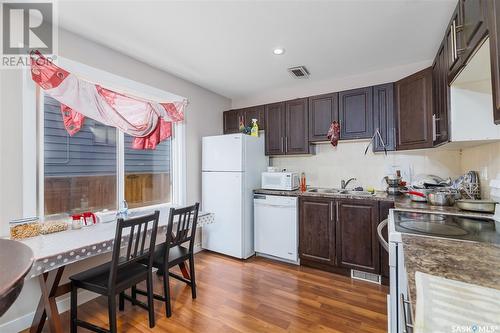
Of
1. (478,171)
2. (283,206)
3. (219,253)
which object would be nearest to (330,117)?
(283,206)

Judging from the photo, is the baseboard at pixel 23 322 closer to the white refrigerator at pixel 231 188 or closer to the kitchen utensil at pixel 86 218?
the kitchen utensil at pixel 86 218

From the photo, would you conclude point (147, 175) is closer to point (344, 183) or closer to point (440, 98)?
point (344, 183)

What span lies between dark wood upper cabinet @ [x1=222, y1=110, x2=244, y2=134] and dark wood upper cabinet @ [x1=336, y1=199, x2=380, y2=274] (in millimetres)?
1994

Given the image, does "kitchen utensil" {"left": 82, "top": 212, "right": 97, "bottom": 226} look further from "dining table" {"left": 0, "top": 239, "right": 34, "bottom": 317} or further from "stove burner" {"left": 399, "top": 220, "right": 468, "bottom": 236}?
"stove burner" {"left": 399, "top": 220, "right": 468, "bottom": 236}

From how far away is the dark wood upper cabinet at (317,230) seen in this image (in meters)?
2.75

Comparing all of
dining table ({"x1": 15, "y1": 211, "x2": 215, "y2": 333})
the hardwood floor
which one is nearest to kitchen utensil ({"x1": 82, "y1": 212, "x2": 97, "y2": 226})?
dining table ({"x1": 15, "y1": 211, "x2": 215, "y2": 333})

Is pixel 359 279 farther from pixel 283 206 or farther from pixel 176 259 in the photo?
pixel 176 259

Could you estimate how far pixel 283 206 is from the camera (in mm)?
3033

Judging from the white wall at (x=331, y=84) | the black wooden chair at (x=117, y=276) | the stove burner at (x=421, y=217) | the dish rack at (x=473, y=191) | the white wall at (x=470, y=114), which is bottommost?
the black wooden chair at (x=117, y=276)

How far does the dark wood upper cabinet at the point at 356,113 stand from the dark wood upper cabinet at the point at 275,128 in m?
0.81

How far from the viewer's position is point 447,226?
1.38m

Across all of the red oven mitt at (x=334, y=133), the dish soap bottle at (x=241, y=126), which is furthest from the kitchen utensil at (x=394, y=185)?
the dish soap bottle at (x=241, y=126)

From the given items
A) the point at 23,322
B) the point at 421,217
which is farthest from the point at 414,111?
the point at 23,322

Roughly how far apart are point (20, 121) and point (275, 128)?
274 cm
